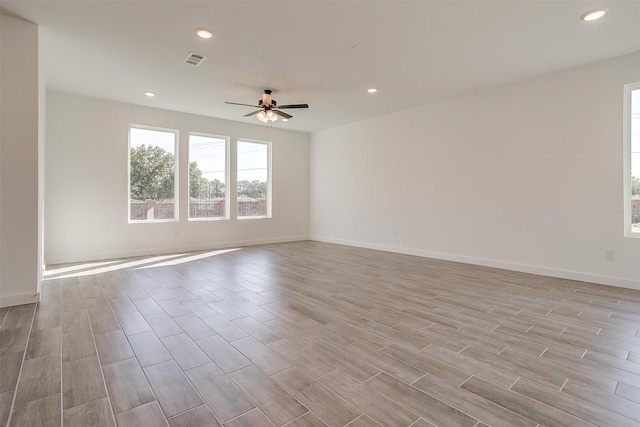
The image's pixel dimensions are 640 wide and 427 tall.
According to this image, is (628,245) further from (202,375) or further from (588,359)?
(202,375)

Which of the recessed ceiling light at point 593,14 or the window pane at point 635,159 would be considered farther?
the window pane at point 635,159

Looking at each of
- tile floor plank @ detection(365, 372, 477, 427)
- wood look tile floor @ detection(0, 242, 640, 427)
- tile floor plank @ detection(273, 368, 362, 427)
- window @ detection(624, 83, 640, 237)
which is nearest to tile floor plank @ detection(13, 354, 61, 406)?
wood look tile floor @ detection(0, 242, 640, 427)

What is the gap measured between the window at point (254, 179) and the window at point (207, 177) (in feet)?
1.32

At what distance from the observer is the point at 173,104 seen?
5.84 meters

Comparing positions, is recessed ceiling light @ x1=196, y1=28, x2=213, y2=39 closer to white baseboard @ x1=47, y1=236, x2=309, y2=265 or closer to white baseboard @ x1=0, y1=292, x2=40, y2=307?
white baseboard @ x1=0, y1=292, x2=40, y2=307

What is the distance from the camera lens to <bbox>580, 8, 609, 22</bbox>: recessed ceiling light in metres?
2.90

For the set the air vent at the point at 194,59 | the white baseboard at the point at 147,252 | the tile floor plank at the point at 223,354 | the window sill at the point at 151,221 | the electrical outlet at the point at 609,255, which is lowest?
the tile floor plank at the point at 223,354

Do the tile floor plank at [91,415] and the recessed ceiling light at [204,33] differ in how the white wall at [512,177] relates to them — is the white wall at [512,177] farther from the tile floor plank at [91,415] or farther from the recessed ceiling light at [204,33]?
the tile floor plank at [91,415]

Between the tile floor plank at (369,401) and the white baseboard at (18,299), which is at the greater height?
the white baseboard at (18,299)

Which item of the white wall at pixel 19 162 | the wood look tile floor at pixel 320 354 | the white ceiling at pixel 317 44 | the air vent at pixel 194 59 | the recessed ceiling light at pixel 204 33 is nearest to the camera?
the wood look tile floor at pixel 320 354

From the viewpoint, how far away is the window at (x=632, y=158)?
12.6ft

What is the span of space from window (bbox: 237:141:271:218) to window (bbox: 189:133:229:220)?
1.32 feet

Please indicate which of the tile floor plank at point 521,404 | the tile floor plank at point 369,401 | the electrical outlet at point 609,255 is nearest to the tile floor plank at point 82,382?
the tile floor plank at point 369,401

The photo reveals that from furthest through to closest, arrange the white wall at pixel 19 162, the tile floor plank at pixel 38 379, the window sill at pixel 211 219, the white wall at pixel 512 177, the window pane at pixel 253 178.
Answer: the window pane at pixel 253 178 → the window sill at pixel 211 219 → the white wall at pixel 512 177 → the white wall at pixel 19 162 → the tile floor plank at pixel 38 379
